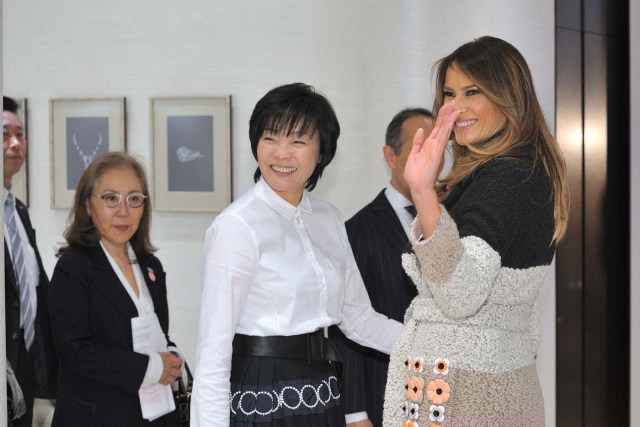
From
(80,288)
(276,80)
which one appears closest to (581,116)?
(276,80)

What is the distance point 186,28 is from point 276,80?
65 centimetres

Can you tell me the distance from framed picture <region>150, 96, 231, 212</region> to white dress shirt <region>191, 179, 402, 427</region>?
7.43 ft

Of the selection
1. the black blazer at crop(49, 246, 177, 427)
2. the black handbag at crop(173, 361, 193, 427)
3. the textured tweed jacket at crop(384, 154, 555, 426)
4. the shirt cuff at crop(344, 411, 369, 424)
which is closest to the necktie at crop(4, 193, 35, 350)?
the black blazer at crop(49, 246, 177, 427)

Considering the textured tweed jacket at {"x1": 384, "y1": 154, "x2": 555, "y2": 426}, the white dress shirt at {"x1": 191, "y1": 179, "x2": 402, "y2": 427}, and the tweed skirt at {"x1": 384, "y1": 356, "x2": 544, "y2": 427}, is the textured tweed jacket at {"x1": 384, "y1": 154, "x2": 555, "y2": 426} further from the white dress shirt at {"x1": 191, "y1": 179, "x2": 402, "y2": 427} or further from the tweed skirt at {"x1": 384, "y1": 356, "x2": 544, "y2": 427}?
the white dress shirt at {"x1": 191, "y1": 179, "x2": 402, "y2": 427}

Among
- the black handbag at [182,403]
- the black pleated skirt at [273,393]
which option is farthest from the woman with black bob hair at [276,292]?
the black handbag at [182,403]

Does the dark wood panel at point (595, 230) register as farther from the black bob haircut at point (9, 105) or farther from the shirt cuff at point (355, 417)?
the black bob haircut at point (9, 105)

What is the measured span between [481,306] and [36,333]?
228 cm

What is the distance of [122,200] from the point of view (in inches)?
122

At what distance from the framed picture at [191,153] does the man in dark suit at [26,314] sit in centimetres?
133

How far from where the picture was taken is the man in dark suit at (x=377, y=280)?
286 centimetres

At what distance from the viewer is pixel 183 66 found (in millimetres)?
4891

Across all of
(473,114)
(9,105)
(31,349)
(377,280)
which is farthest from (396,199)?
(9,105)

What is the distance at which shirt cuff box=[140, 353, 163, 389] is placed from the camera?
287 cm

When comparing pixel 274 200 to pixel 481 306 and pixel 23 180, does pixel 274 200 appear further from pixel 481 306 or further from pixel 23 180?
pixel 23 180
